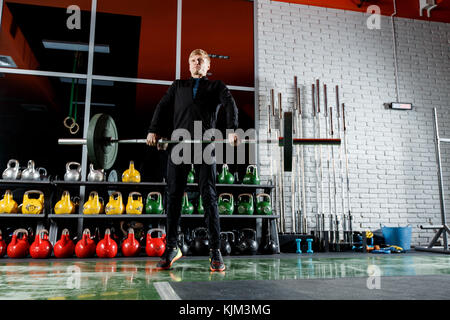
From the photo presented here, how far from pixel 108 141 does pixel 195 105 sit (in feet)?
2.28

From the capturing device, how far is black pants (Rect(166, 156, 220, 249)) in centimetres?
243

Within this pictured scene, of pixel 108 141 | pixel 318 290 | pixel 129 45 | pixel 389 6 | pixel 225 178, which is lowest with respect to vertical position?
pixel 318 290

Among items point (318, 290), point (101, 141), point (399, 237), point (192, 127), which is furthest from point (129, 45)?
point (399, 237)

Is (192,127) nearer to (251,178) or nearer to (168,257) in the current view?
(168,257)

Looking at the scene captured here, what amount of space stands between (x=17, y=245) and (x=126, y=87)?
8.24 ft

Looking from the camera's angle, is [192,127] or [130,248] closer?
[192,127]

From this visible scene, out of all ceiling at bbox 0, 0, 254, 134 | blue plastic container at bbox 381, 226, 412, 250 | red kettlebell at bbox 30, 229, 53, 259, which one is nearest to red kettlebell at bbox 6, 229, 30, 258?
red kettlebell at bbox 30, 229, 53, 259

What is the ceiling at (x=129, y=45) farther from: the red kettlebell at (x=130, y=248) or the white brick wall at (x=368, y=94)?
the red kettlebell at (x=130, y=248)

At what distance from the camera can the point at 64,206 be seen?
3.95 metres

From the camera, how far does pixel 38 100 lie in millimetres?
4711

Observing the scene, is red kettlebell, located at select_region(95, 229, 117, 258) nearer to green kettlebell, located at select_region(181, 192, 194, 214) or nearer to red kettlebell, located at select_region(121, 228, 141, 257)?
red kettlebell, located at select_region(121, 228, 141, 257)

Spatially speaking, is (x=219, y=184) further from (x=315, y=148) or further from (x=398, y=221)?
(x=398, y=221)

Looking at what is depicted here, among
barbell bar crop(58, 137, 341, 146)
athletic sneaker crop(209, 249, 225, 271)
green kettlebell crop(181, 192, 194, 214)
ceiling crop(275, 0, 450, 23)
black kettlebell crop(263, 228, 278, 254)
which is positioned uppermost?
ceiling crop(275, 0, 450, 23)

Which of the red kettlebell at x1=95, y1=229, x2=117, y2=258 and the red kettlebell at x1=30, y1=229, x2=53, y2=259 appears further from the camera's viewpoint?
the red kettlebell at x1=95, y1=229, x2=117, y2=258
